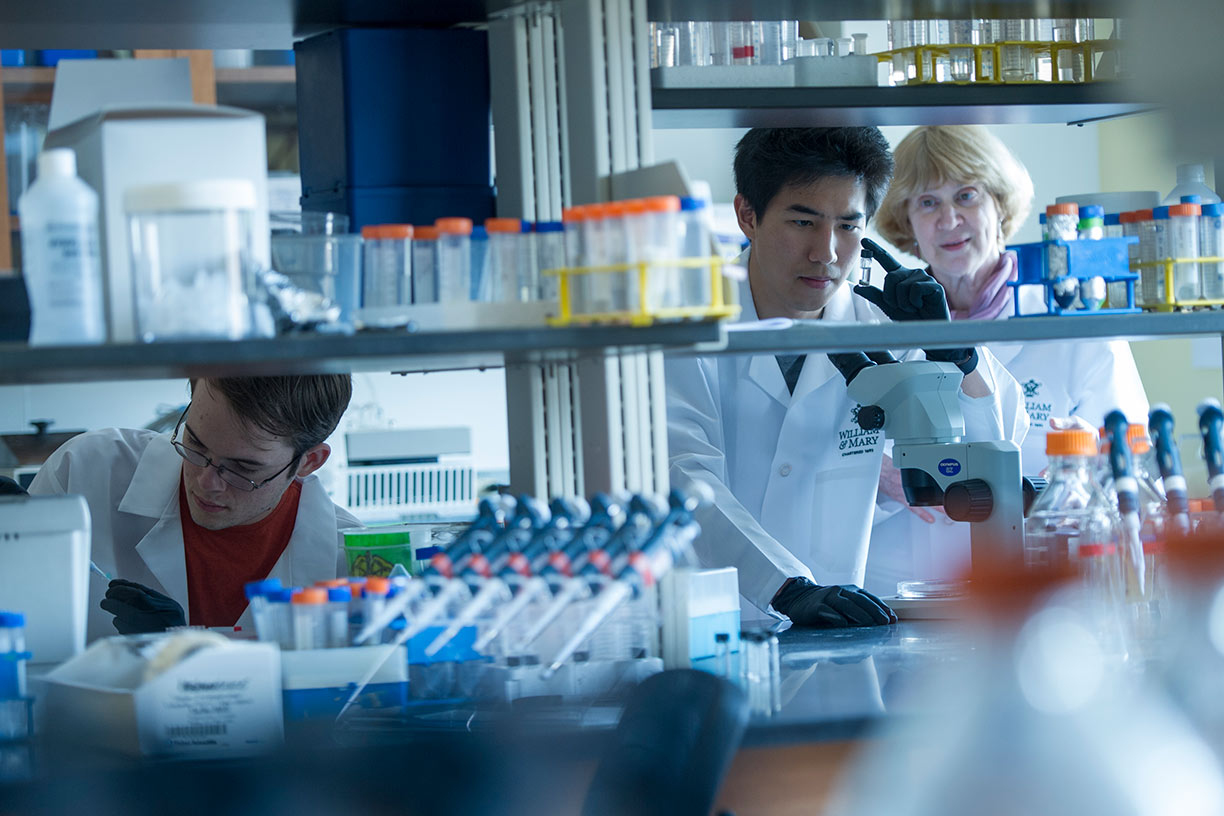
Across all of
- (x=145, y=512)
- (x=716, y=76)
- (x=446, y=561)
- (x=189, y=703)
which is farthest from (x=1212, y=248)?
(x=145, y=512)

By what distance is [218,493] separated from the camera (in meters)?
2.39

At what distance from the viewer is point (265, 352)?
4.27 ft

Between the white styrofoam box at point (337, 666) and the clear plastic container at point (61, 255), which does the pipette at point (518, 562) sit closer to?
the white styrofoam box at point (337, 666)

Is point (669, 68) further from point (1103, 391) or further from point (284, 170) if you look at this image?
point (284, 170)

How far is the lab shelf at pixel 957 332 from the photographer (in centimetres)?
155

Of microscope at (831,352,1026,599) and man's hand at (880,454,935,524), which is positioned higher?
microscope at (831,352,1026,599)

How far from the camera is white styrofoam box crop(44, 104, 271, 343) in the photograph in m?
1.35

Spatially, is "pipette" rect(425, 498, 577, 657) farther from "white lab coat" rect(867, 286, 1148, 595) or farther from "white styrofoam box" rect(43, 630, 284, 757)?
"white lab coat" rect(867, 286, 1148, 595)

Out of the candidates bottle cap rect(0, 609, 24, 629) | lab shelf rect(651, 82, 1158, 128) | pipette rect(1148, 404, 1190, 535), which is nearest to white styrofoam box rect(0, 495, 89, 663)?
bottle cap rect(0, 609, 24, 629)

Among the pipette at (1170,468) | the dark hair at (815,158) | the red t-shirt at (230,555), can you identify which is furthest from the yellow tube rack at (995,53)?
the red t-shirt at (230,555)

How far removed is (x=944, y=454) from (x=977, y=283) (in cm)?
150

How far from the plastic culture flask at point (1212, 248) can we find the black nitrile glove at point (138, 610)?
1.66 m

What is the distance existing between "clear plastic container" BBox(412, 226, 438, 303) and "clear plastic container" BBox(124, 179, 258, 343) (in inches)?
9.8

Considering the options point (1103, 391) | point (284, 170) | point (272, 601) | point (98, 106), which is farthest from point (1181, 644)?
point (284, 170)
